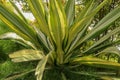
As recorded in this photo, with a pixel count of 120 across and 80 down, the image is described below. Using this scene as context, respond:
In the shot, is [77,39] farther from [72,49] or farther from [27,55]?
[27,55]

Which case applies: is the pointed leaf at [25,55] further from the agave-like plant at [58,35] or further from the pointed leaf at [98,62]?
the pointed leaf at [98,62]

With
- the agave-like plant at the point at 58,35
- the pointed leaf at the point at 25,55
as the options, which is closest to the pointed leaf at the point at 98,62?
the agave-like plant at the point at 58,35

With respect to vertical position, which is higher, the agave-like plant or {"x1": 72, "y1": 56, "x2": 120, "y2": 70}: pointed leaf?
the agave-like plant

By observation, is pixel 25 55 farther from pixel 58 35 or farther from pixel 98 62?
pixel 98 62

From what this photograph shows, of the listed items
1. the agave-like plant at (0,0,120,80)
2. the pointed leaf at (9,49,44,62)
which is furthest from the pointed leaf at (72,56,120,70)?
the pointed leaf at (9,49,44,62)

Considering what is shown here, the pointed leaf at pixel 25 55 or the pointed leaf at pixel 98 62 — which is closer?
the pointed leaf at pixel 25 55

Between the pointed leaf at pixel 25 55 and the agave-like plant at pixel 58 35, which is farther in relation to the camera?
the agave-like plant at pixel 58 35

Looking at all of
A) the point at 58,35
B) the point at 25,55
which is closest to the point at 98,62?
the point at 58,35

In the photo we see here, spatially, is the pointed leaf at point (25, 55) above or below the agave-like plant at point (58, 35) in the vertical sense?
below

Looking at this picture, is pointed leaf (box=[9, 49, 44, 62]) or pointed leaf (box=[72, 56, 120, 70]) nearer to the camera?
pointed leaf (box=[9, 49, 44, 62])

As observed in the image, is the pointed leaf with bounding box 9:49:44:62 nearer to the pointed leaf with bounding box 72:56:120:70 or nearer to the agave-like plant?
the agave-like plant

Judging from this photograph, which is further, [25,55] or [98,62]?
[98,62]

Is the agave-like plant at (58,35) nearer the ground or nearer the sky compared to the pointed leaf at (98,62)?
nearer the sky

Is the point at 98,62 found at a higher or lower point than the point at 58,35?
lower
